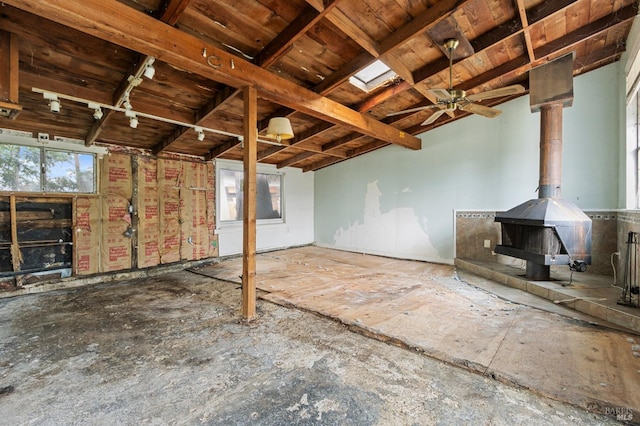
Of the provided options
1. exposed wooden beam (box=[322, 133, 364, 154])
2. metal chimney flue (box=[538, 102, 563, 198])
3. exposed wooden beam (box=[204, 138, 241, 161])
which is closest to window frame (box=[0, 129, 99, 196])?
exposed wooden beam (box=[204, 138, 241, 161])

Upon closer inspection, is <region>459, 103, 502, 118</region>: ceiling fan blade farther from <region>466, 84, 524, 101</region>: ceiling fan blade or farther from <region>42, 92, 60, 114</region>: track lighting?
<region>42, 92, 60, 114</region>: track lighting

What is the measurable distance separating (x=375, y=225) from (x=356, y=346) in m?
4.84

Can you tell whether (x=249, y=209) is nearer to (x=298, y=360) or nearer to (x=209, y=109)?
(x=298, y=360)

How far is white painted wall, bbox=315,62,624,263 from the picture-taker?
13.6 ft

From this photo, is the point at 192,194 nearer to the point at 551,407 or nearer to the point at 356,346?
the point at 356,346

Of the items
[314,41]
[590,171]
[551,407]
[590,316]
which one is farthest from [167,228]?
[590,171]

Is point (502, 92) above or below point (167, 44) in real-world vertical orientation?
below

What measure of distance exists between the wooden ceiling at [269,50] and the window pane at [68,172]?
366 mm

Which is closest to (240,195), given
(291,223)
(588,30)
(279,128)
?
(291,223)

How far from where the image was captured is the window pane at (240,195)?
6.77m

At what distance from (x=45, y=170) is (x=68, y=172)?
0.94 feet

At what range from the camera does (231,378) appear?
204cm

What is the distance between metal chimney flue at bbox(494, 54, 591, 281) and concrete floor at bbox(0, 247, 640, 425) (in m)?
0.85

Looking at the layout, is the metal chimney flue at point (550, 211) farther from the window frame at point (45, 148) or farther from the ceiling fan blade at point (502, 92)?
the window frame at point (45, 148)
